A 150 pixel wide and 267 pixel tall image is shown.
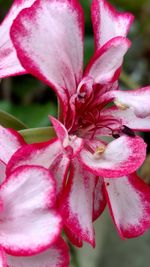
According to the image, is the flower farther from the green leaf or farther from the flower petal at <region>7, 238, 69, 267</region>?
the green leaf

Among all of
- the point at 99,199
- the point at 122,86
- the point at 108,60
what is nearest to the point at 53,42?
the point at 108,60

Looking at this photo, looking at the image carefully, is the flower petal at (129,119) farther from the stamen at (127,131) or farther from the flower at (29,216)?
the flower at (29,216)

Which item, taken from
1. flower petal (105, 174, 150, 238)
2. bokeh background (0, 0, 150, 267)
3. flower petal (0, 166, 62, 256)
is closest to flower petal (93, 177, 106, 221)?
flower petal (105, 174, 150, 238)

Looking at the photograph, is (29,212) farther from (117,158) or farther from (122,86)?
(122,86)

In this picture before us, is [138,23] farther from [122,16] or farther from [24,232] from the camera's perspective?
[24,232]

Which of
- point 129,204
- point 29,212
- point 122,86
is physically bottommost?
point 122,86
